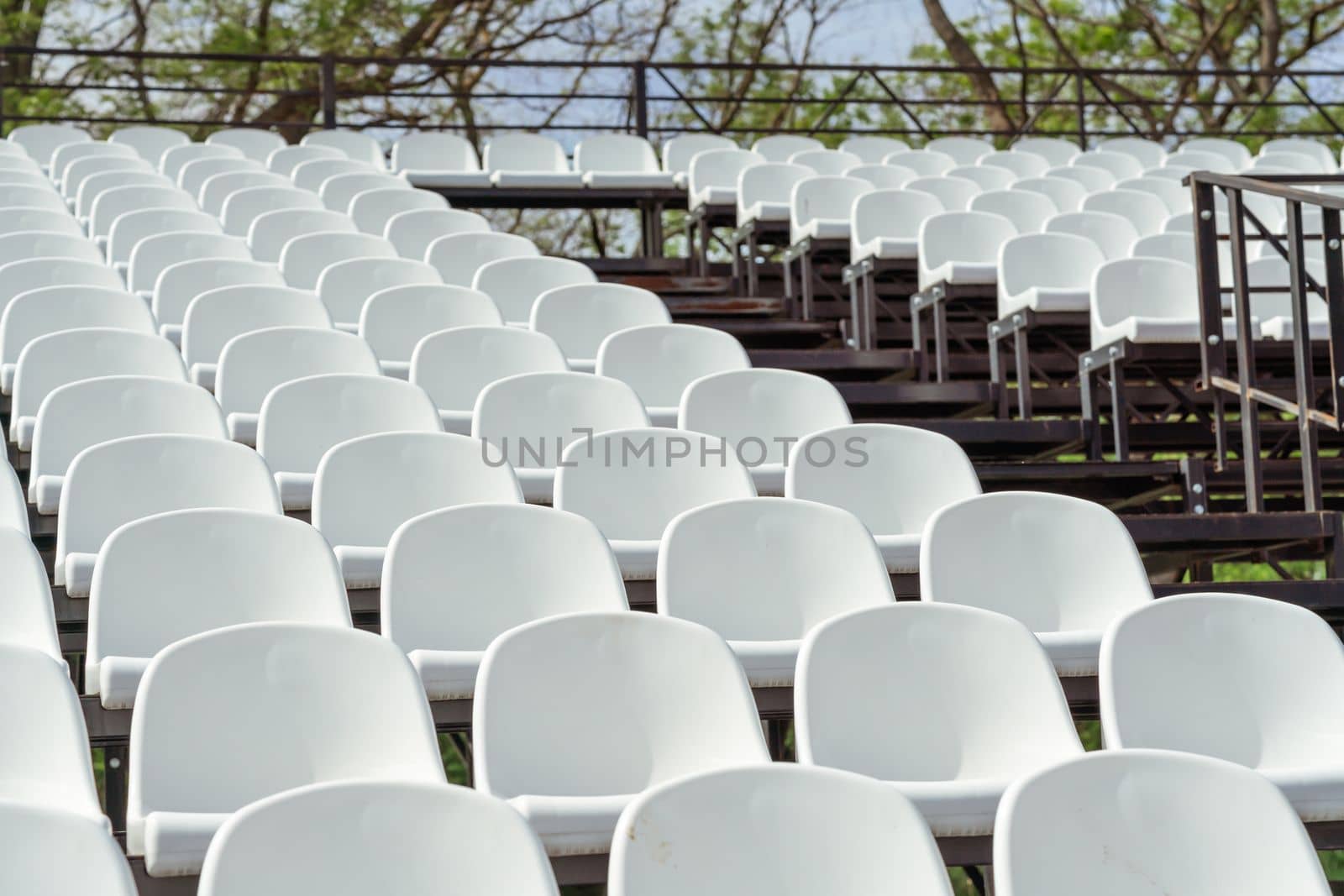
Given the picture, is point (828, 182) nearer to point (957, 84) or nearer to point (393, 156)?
point (393, 156)

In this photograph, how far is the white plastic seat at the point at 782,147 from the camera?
9.12 m

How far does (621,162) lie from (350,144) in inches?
59.9

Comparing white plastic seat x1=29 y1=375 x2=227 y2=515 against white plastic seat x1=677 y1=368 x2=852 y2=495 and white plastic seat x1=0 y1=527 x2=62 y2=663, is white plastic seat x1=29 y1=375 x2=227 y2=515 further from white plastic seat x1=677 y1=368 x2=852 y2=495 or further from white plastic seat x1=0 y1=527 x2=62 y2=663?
white plastic seat x1=677 y1=368 x2=852 y2=495

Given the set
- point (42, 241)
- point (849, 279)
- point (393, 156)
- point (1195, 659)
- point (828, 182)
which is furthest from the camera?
point (393, 156)

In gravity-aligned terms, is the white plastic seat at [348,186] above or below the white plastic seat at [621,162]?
below

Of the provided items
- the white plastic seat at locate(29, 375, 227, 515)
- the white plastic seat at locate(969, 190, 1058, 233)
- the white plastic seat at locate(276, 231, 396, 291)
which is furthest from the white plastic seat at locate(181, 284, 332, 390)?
the white plastic seat at locate(969, 190, 1058, 233)

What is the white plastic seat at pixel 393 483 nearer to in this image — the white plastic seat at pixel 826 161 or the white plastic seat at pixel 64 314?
the white plastic seat at pixel 64 314

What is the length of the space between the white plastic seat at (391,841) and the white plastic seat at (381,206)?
16.6ft

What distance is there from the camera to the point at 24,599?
273 centimetres

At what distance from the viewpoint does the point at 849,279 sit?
6.35 m

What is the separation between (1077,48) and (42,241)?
11773 millimetres

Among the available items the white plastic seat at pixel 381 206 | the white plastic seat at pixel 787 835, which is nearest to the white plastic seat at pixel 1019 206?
the white plastic seat at pixel 381 206

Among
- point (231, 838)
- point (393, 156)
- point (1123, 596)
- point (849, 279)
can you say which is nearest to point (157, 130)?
point (393, 156)

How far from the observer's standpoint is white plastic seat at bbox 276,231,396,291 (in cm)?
589
